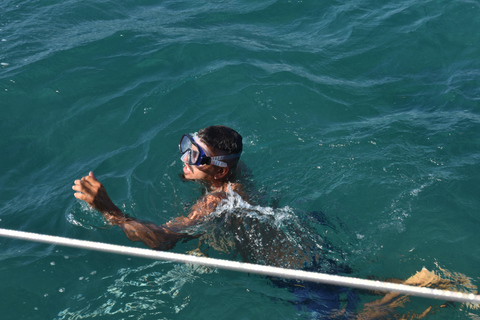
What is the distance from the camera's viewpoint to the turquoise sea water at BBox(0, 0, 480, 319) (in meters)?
4.19

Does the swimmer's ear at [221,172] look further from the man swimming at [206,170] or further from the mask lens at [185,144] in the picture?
the mask lens at [185,144]

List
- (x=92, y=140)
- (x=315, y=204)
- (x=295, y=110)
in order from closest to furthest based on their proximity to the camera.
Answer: (x=315, y=204) < (x=92, y=140) < (x=295, y=110)

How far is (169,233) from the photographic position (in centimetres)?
409

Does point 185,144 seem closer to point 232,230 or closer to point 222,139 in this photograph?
point 222,139

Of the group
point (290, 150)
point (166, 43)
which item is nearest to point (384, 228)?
point (290, 150)

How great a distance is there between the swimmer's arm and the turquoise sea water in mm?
353

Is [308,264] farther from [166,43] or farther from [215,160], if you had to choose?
[166,43]

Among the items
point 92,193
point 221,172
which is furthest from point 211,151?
point 92,193

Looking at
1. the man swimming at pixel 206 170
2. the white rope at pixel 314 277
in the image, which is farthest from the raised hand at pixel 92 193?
the white rope at pixel 314 277

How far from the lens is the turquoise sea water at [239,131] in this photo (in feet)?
13.7

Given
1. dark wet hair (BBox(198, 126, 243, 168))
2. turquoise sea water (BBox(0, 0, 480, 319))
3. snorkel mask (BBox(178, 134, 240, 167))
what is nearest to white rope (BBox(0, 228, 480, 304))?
turquoise sea water (BBox(0, 0, 480, 319))

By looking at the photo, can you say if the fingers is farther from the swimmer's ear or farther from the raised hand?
the swimmer's ear

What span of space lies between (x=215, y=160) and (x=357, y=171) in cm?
196

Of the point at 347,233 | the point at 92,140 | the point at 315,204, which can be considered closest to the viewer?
the point at 347,233
